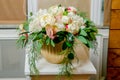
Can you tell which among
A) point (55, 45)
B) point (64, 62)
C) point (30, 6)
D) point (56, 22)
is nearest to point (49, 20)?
point (56, 22)

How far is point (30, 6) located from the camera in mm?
2002

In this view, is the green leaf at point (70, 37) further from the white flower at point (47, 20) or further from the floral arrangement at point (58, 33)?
the white flower at point (47, 20)

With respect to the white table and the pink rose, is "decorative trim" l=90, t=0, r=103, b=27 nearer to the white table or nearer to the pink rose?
the white table

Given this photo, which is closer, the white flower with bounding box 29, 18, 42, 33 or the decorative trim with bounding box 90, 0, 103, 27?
the white flower with bounding box 29, 18, 42, 33

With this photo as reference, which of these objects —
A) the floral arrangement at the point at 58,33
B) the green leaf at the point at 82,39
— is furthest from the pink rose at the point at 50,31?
the green leaf at the point at 82,39

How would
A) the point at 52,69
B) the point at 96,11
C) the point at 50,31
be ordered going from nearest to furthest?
the point at 50,31
the point at 52,69
the point at 96,11

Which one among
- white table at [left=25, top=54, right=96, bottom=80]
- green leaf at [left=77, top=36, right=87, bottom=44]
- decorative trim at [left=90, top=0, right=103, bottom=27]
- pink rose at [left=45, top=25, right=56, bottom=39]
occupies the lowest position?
white table at [left=25, top=54, right=96, bottom=80]

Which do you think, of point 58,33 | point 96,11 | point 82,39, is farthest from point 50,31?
point 96,11

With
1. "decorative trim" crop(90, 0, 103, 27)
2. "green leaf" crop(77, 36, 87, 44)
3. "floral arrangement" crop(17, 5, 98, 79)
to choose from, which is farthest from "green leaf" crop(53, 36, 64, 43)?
"decorative trim" crop(90, 0, 103, 27)

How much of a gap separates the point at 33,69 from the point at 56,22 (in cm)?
33

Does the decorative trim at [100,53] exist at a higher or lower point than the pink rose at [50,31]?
lower

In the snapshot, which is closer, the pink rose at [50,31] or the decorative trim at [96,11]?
the pink rose at [50,31]

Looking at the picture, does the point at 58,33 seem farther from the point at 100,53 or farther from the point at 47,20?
the point at 100,53

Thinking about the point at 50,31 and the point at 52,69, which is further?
the point at 52,69
